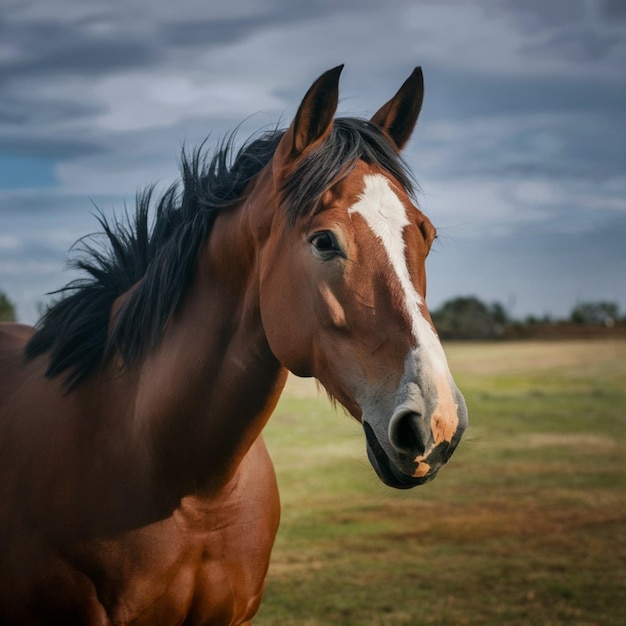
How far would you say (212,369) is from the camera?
2873 mm

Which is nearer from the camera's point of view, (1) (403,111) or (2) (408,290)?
(2) (408,290)

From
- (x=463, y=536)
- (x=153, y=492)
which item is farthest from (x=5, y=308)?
(x=153, y=492)

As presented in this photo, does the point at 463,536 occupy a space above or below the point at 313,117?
below

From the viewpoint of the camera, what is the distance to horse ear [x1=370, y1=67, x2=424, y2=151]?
2990 mm

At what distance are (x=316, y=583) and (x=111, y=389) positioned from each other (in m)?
5.11

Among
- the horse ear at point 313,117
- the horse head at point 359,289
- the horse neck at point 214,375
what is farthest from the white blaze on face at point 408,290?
the horse neck at point 214,375

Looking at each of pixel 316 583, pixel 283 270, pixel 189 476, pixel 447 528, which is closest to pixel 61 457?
pixel 189 476

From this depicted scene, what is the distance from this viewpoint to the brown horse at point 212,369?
95.4 inches

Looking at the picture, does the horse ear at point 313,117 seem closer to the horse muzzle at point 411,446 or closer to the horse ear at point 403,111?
the horse ear at point 403,111

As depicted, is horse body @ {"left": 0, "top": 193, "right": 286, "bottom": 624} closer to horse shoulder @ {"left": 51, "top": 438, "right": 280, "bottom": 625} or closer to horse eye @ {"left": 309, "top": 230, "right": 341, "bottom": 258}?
horse shoulder @ {"left": 51, "top": 438, "right": 280, "bottom": 625}

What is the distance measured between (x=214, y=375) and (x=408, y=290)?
2.99 feet

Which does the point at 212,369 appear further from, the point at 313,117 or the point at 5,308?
the point at 5,308

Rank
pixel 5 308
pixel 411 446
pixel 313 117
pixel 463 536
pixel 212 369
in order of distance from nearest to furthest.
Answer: pixel 411 446, pixel 313 117, pixel 212 369, pixel 463 536, pixel 5 308

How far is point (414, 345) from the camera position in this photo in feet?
7.39
